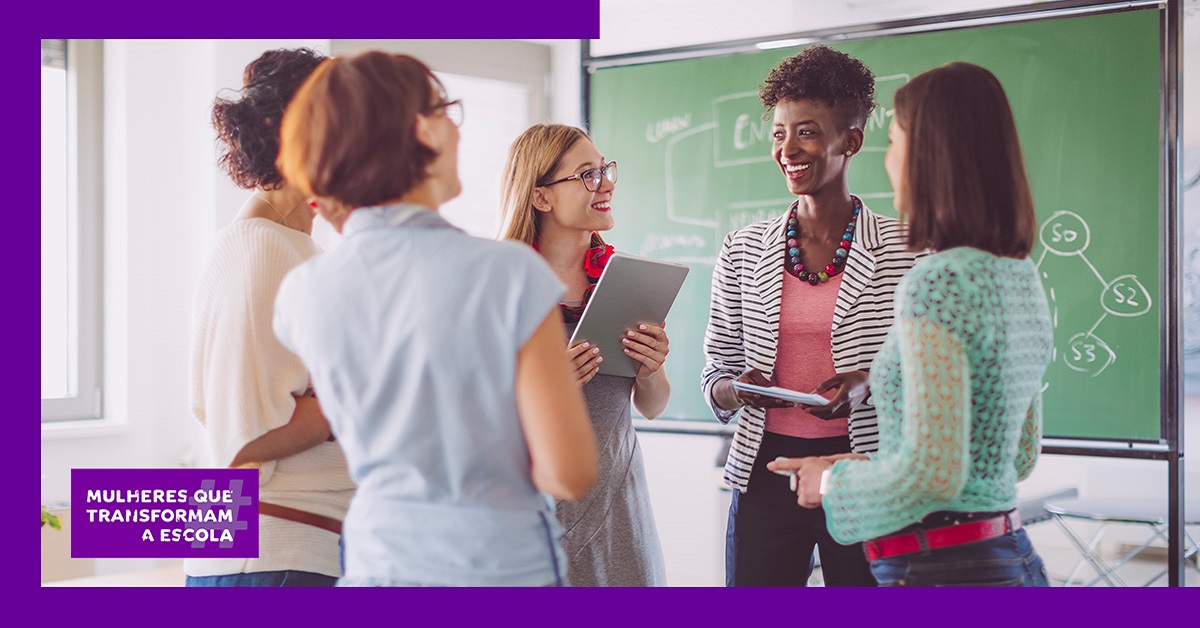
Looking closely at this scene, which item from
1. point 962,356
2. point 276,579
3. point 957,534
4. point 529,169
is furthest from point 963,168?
point 276,579

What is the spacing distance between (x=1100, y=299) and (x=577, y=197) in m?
1.19

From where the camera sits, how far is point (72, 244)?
266cm

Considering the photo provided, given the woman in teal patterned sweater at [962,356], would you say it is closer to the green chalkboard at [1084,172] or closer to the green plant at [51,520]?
the green chalkboard at [1084,172]

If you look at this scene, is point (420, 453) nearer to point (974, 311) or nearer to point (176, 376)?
point (974, 311)

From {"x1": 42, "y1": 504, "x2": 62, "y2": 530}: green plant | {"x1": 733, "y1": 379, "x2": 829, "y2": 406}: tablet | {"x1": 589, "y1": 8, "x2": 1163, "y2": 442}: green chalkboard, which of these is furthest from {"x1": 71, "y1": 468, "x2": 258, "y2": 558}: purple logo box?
{"x1": 589, "y1": 8, "x2": 1163, "y2": 442}: green chalkboard

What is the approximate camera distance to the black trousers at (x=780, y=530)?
6.30 ft

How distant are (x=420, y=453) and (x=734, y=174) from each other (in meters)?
1.81

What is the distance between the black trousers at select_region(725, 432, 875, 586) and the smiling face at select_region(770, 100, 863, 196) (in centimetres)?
48

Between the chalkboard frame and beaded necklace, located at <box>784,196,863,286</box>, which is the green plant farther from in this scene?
the chalkboard frame

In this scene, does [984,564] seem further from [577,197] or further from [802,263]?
[577,197]

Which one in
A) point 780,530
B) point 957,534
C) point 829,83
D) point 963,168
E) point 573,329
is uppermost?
point 829,83

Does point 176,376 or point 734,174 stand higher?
point 734,174

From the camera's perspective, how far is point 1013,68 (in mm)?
2354

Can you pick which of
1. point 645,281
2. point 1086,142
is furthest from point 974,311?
point 1086,142
